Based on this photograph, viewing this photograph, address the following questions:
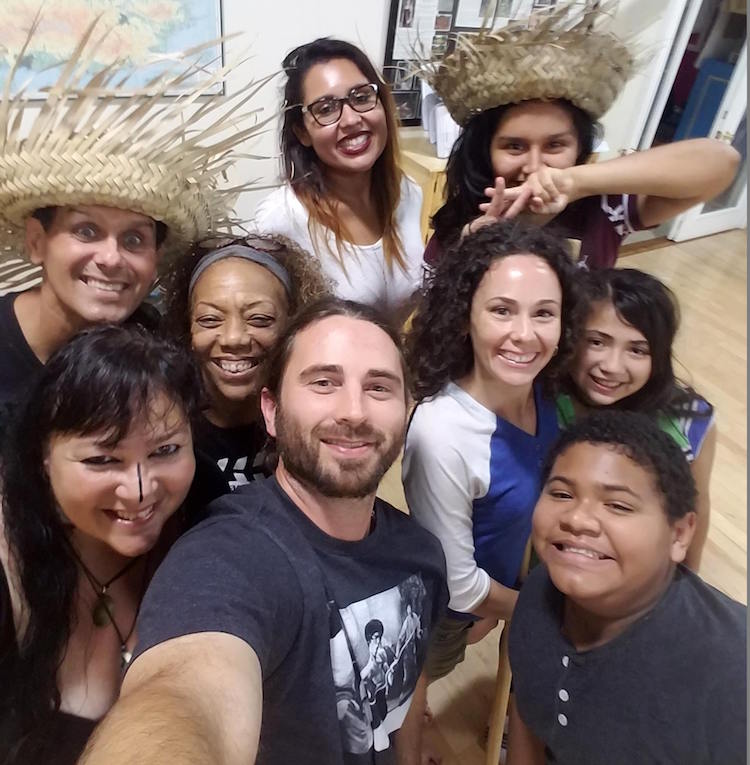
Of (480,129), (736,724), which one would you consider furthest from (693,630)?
(480,129)

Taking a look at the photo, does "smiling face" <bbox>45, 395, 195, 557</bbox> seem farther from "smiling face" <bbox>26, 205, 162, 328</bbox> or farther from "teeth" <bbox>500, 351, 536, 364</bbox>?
"teeth" <bbox>500, 351, 536, 364</bbox>

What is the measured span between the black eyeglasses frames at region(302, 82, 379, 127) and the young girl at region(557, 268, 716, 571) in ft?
2.40

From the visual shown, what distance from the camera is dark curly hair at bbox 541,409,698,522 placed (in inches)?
33.6

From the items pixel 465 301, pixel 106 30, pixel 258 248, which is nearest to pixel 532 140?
pixel 465 301

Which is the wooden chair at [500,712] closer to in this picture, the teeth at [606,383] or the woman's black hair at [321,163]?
the teeth at [606,383]

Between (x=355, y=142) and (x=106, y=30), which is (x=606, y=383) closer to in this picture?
(x=355, y=142)

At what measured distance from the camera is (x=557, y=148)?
1294mm

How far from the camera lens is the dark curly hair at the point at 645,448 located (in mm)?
853

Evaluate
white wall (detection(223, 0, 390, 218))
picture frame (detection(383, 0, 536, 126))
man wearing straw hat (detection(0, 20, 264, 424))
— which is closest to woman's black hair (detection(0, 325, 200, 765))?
man wearing straw hat (detection(0, 20, 264, 424))

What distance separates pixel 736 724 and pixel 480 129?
1.19 m

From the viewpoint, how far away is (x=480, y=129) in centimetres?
134

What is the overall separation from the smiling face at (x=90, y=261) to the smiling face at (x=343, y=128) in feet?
1.91

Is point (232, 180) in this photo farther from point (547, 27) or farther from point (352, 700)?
point (352, 700)

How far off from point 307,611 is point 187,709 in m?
0.23
